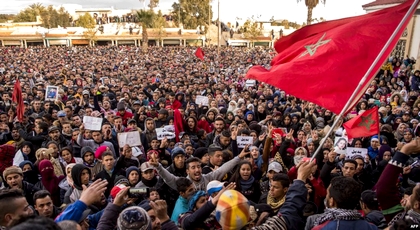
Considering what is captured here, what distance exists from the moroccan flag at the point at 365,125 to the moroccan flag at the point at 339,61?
8.35ft

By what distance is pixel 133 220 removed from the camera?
2.18m

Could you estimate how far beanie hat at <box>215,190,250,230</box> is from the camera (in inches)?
83.4

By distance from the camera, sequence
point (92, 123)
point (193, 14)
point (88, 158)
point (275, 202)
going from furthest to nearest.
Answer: point (193, 14)
point (92, 123)
point (88, 158)
point (275, 202)

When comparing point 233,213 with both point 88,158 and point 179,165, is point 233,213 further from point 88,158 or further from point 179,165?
point 88,158

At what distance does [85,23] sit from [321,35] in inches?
2566

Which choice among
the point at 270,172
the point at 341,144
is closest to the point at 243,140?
the point at 270,172

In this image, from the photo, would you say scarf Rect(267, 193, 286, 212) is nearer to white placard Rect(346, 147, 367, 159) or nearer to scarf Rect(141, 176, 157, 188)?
scarf Rect(141, 176, 157, 188)

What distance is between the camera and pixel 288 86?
3553mm

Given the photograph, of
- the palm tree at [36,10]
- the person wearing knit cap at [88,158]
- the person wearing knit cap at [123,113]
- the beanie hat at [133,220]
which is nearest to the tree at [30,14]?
the palm tree at [36,10]

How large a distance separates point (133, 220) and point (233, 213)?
66 centimetres

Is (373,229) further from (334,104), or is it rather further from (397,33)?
(397,33)

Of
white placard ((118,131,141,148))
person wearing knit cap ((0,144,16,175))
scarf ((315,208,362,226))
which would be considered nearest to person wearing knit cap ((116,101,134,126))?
white placard ((118,131,141,148))

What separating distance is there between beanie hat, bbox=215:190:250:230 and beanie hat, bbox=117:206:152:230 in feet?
1.64

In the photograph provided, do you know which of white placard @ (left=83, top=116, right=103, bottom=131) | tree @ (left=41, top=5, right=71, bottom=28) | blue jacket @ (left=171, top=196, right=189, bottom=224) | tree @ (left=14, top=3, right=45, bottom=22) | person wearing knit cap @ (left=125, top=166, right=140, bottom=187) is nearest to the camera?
blue jacket @ (left=171, top=196, right=189, bottom=224)
